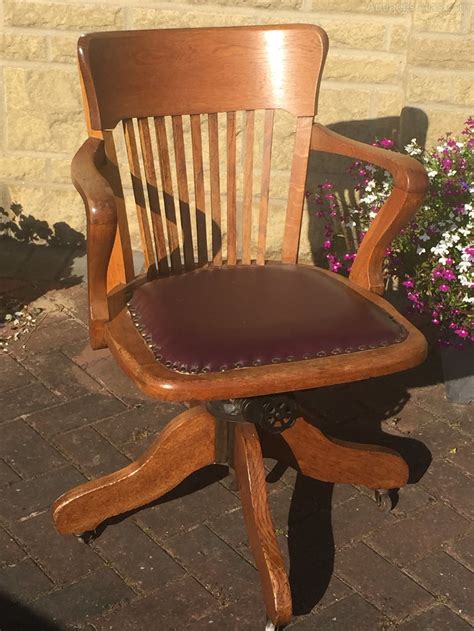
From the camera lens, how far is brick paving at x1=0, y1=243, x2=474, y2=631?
2.52 m

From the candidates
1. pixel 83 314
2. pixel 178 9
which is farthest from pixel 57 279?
pixel 178 9

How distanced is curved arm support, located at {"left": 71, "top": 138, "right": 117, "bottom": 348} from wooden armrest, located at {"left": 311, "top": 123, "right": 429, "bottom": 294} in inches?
25.9

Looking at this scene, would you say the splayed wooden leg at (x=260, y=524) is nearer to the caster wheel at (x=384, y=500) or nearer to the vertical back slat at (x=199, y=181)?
the caster wheel at (x=384, y=500)

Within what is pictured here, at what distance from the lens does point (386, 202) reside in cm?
263

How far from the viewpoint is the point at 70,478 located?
2975 millimetres

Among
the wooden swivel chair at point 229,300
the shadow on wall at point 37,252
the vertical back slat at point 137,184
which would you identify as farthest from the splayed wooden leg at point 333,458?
the shadow on wall at point 37,252

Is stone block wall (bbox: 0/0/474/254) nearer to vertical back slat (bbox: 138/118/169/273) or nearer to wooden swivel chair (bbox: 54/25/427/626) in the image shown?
wooden swivel chair (bbox: 54/25/427/626)

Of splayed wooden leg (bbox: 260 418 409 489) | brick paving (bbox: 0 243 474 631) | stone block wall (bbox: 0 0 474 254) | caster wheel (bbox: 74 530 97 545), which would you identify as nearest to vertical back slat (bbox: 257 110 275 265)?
splayed wooden leg (bbox: 260 418 409 489)

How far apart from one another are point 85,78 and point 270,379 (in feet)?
3.00

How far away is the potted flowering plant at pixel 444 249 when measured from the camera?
335 centimetres

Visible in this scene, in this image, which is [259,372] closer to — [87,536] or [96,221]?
[96,221]

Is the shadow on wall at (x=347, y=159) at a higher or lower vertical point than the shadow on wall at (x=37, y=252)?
higher

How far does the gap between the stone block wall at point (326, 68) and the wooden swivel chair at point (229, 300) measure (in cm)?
99

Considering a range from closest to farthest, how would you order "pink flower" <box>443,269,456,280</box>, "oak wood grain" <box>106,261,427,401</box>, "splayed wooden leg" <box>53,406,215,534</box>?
"oak wood grain" <box>106,261,427,401</box> < "splayed wooden leg" <box>53,406,215,534</box> < "pink flower" <box>443,269,456,280</box>
